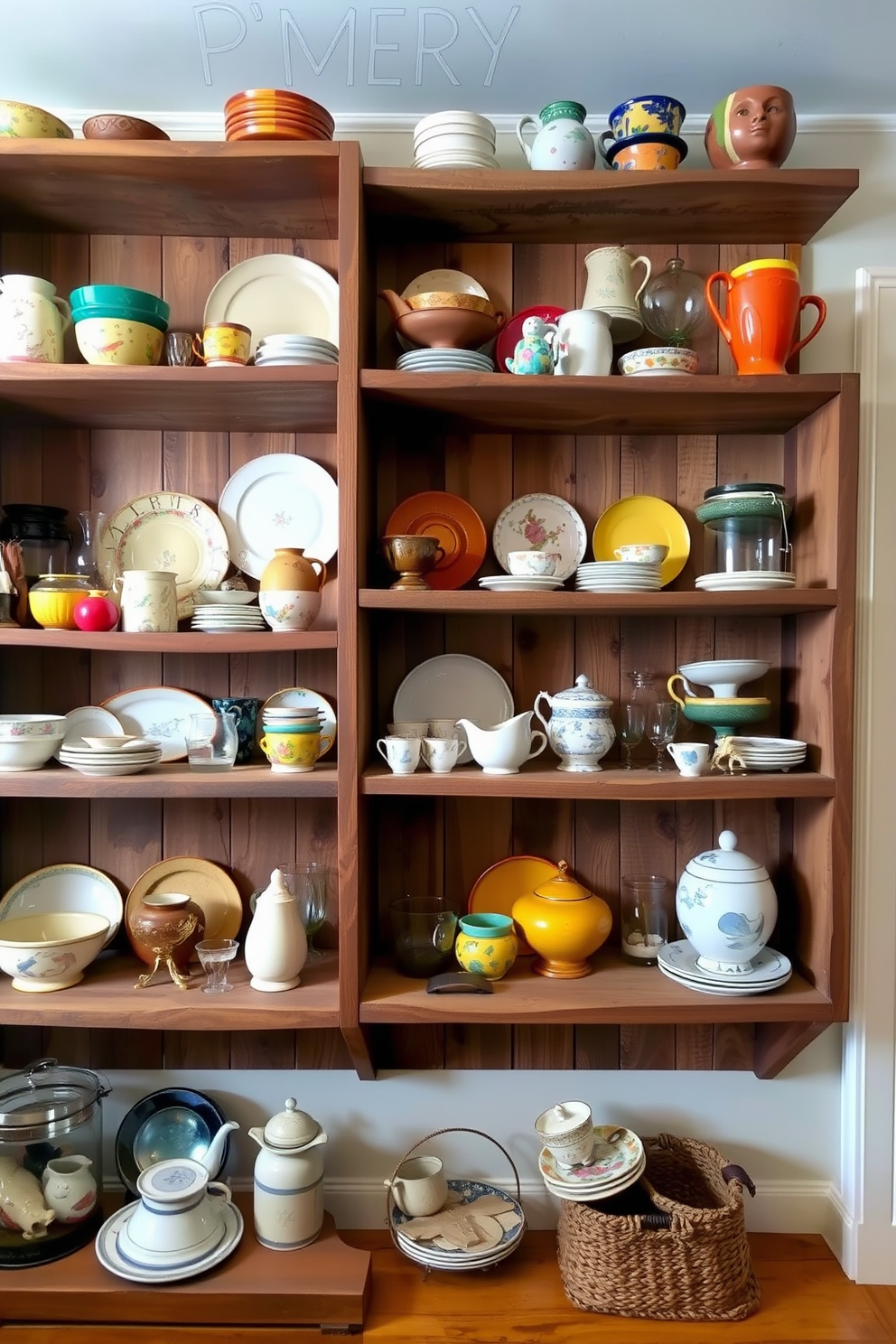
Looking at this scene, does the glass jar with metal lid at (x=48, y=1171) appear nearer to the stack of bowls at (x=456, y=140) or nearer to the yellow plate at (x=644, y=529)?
the yellow plate at (x=644, y=529)

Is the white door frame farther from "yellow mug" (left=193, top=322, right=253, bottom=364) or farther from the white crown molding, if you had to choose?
"yellow mug" (left=193, top=322, right=253, bottom=364)

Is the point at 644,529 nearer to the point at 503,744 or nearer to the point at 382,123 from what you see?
the point at 503,744

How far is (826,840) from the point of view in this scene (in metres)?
1.61

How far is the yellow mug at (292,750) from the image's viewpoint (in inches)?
64.4

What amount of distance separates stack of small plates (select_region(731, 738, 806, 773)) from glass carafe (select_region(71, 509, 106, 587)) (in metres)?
1.31

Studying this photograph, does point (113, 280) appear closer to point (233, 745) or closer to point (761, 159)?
point (233, 745)

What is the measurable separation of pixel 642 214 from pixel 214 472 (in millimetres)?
997

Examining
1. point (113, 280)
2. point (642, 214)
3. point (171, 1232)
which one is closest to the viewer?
point (171, 1232)

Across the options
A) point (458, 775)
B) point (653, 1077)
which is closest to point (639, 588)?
point (458, 775)

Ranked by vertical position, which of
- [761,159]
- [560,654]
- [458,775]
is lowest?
[458,775]

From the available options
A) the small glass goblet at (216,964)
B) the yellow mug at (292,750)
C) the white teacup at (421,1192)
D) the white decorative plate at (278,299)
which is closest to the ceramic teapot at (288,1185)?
the white teacup at (421,1192)

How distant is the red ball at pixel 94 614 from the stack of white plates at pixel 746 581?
111 centimetres

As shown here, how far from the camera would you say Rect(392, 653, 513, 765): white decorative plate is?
1.84 metres

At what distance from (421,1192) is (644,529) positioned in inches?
54.8
